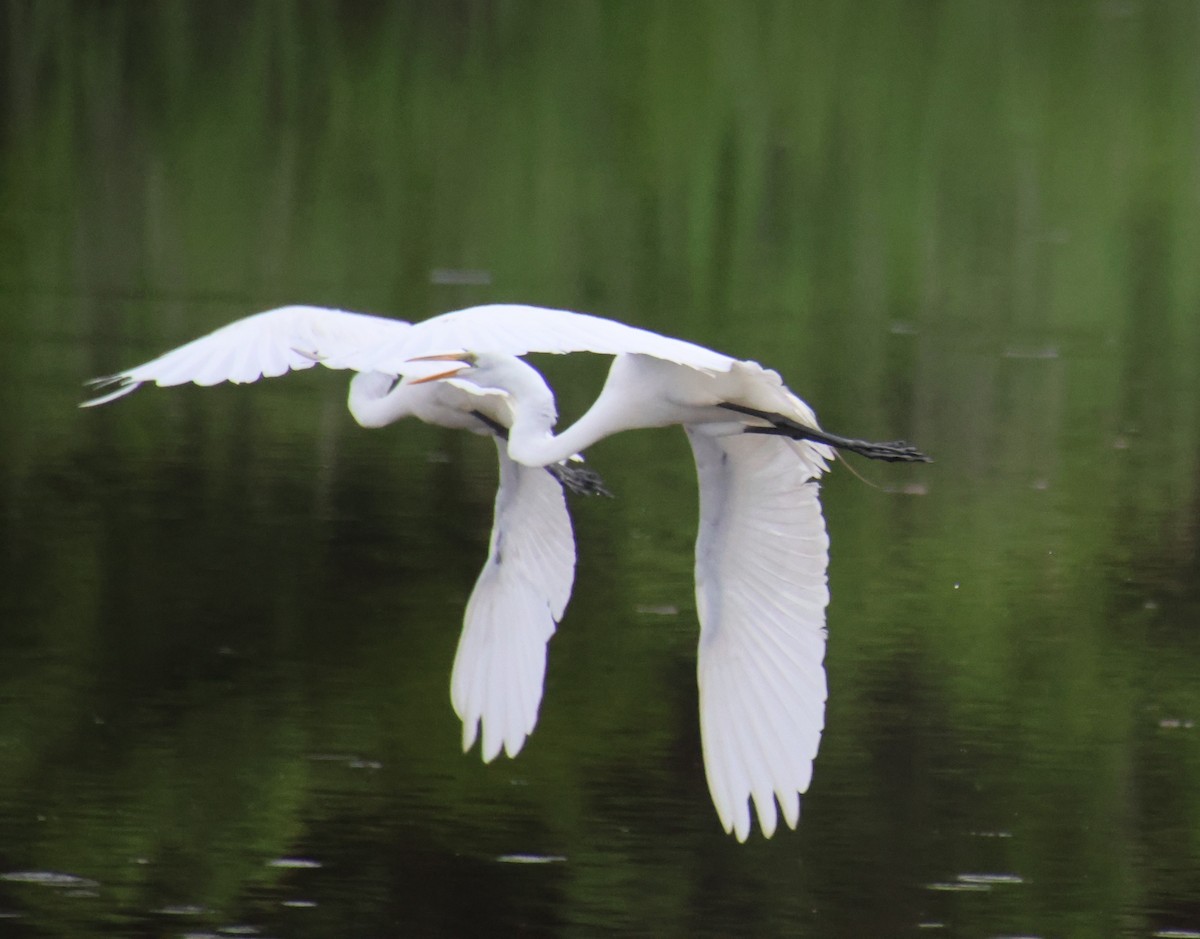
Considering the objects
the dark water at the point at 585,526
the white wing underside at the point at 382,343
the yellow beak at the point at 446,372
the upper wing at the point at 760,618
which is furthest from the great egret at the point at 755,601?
the dark water at the point at 585,526

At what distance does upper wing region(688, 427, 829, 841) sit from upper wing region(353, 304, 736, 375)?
83 centimetres

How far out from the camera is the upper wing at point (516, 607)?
6.24 meters

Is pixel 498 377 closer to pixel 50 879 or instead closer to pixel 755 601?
pixel 755 601

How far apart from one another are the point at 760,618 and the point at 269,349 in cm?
129

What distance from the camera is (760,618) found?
18.2 feet

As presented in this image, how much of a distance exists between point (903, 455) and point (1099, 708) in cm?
214

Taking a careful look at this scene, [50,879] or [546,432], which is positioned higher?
[546,432]

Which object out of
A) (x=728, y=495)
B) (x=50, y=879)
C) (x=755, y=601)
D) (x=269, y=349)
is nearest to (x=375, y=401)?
(x=269, y=349)

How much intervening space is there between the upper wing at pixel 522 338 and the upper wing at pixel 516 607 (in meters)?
1.62

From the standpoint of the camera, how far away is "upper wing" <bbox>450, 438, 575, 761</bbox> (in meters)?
6.24

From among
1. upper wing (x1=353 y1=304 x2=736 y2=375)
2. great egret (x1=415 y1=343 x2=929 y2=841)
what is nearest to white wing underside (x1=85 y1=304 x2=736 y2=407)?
upper wing (x1=353 y1=304 x2=736 y2=375)

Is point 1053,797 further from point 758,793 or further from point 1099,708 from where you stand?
point 758,793

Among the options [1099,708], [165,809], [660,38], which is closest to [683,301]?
[1099,708]

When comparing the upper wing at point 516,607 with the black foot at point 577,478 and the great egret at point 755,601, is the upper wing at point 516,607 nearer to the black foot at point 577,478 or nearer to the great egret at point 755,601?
the black foot at point 577,478
